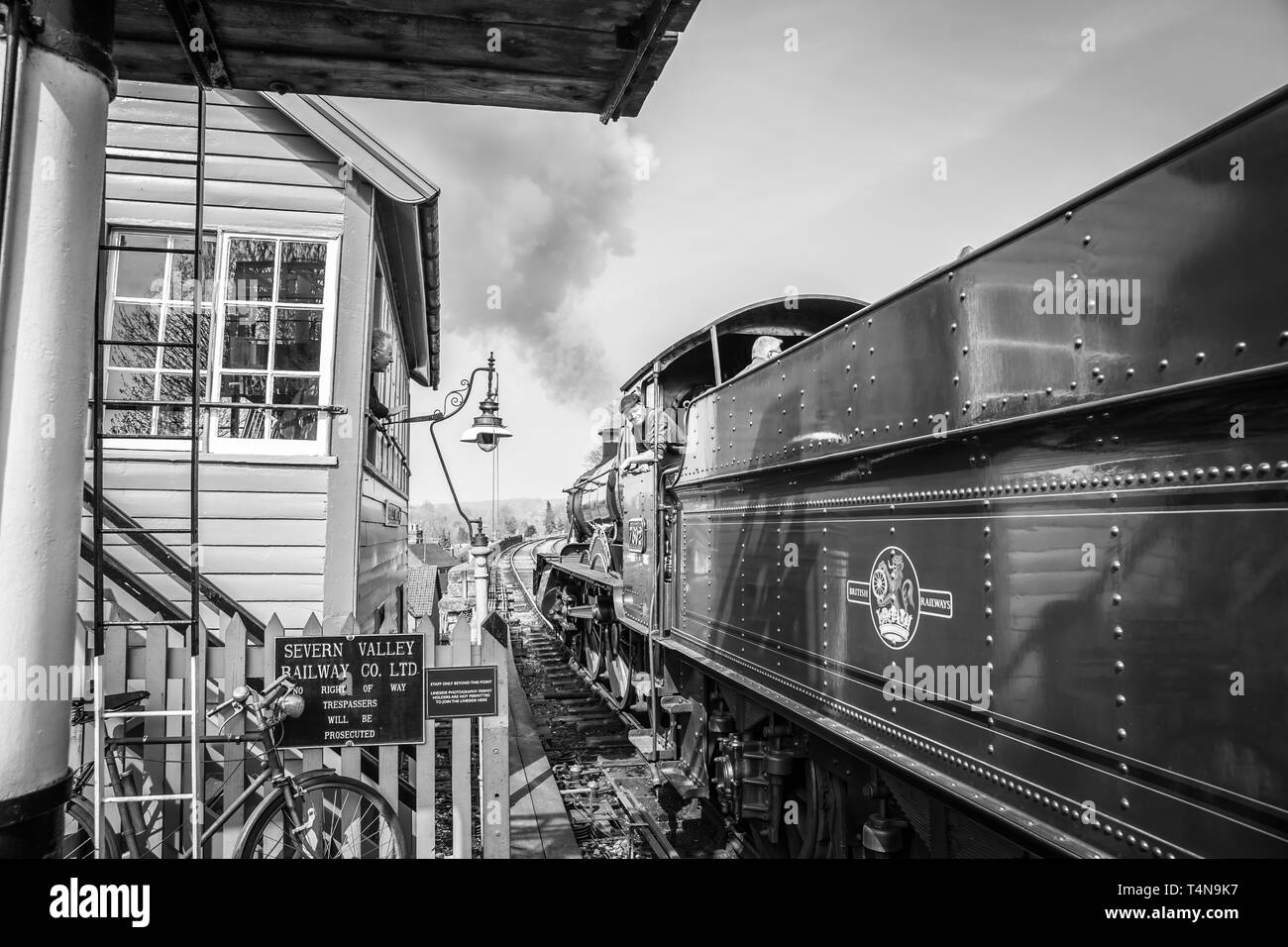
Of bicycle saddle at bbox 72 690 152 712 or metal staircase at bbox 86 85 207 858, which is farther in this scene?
bicycle saddle at bbox 72 690 152 712

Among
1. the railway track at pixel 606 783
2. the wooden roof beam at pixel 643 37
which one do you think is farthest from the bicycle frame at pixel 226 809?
the wooden roof beam at pixel 643 37

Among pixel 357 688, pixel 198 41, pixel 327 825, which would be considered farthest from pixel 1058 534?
pixel 327 825

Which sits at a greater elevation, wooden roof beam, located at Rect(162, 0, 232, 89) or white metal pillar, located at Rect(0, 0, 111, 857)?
wooden roof beam, located at Rect(162, 0, 232, 89)

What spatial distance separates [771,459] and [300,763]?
A: 123 inches

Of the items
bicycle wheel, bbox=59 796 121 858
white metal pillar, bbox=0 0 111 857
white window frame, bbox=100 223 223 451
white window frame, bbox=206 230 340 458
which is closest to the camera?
white metal pillar, bbox=0 0 111 857

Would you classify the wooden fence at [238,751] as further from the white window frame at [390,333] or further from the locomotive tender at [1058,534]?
the white window frame at [390,333]

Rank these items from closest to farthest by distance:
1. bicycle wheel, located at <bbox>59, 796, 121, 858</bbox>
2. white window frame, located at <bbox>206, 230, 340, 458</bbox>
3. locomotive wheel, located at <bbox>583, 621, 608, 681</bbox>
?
bicycle wheel, located at <bbox>59, 796, 121, 858</bbox>
white window frame, located at <bbox>206, 230, 340, 458</bbox>
locomotive wheel, located at <bbox>583, 621, 608, 681</bbox>

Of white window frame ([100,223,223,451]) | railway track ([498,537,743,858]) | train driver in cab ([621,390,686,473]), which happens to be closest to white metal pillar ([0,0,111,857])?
white window frame ([100,223,223,451])

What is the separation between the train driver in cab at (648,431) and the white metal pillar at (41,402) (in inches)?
184

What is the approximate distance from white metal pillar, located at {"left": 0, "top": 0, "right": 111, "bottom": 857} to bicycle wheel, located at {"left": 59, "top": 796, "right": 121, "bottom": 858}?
1.72m

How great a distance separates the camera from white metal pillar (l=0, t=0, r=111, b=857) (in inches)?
71.4

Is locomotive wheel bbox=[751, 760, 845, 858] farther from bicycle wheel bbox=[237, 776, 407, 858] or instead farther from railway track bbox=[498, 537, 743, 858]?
bicycle wheel bbox=[237, 776, 407, 858]
